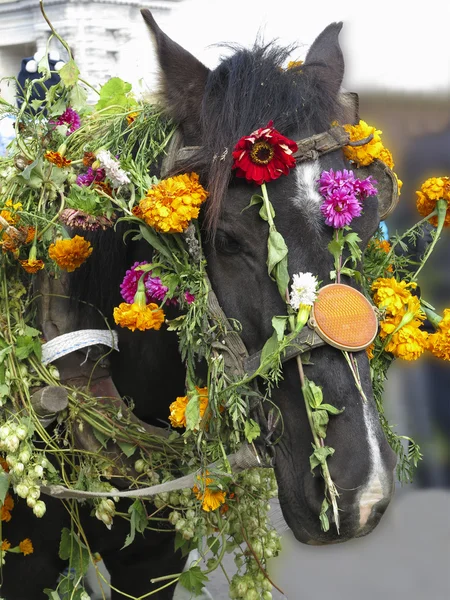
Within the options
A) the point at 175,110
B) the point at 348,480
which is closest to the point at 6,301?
the point at 175,110

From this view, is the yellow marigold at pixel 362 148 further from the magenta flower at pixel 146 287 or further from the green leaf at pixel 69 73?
the green leaf at pixel 69 73

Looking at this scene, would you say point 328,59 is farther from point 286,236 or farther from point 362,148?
point 286,236

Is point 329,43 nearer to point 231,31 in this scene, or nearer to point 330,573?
point 330,573

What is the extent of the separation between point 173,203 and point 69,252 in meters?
0.43

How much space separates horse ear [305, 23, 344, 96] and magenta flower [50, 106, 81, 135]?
2.46 feet

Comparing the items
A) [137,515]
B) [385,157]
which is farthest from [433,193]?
[137,515]

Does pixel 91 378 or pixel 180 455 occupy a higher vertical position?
pixel 91 378

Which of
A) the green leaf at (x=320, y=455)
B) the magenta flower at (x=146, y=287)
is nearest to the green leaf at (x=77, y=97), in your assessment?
the magenta flower at (x=146, y=287)

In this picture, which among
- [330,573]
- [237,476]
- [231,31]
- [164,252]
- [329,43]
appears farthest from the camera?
[231,31]

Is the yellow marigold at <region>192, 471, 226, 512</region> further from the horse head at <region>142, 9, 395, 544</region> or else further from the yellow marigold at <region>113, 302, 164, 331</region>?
the yellow marigold at <region>113, 302, 164, 331</region>

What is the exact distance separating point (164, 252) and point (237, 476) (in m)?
0.69

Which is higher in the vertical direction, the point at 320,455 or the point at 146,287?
the point at 146,287

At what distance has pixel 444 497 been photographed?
597cm

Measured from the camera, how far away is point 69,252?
256 cm
